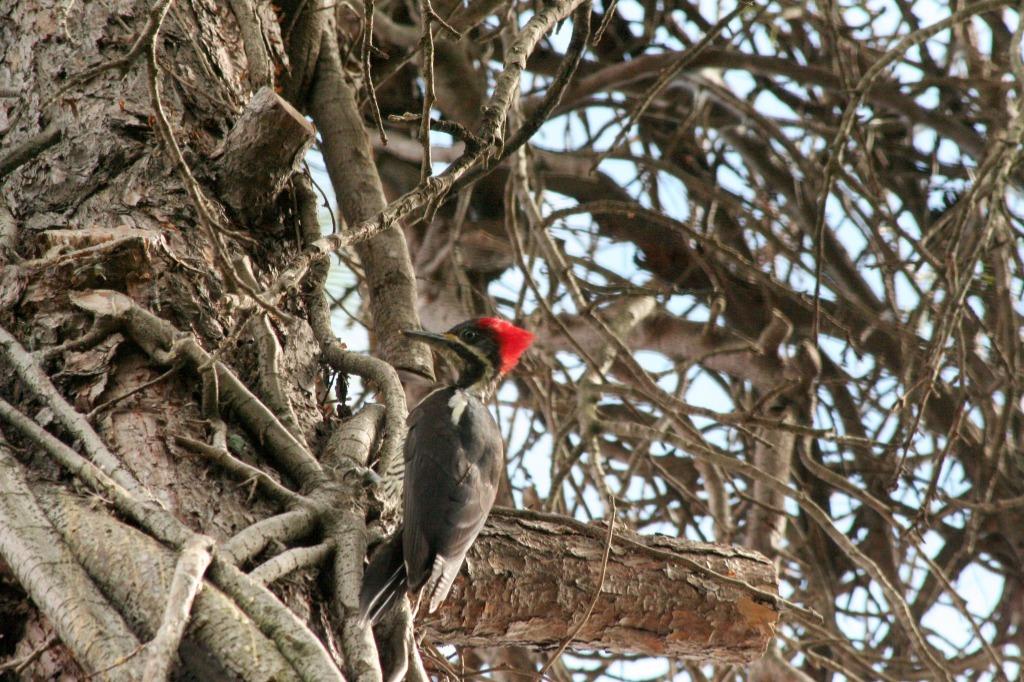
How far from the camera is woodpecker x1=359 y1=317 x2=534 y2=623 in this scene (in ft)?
7.69

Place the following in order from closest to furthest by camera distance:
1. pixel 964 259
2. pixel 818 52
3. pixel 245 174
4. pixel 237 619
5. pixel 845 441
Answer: pixel 237 619
pixel 245 174
pixel 845 441
pixel 964 259
pixel 818 52

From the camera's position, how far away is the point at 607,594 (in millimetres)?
2844

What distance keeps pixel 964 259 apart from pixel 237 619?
3668 millimetres

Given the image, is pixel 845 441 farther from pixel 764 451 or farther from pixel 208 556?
pixel 208 556

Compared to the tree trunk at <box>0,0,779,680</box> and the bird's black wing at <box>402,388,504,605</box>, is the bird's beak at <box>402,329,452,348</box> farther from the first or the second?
the bird's black wing at <box>402,388,504,605</box>

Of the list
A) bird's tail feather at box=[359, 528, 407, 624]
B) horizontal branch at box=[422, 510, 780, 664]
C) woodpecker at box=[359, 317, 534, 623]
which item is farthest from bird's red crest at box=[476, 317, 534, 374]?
bird's tail feather at box=[359, 528, 407, 624]

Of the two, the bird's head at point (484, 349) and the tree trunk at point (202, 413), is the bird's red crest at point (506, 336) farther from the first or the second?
the tree trunk at point (202, 413)

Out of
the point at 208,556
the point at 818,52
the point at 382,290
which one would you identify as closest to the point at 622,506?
the point at 382,290

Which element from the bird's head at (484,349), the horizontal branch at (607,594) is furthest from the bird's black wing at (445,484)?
the bird's head at (484,349)

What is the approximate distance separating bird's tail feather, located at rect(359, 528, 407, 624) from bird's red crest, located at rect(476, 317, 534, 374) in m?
1.60

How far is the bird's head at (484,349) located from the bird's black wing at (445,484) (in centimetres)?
47

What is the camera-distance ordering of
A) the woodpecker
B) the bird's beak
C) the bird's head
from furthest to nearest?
the bird's head → the bird's beak → the woodpecker

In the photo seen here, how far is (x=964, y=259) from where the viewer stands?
4.44 m

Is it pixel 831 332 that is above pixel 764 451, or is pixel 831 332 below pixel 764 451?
above
